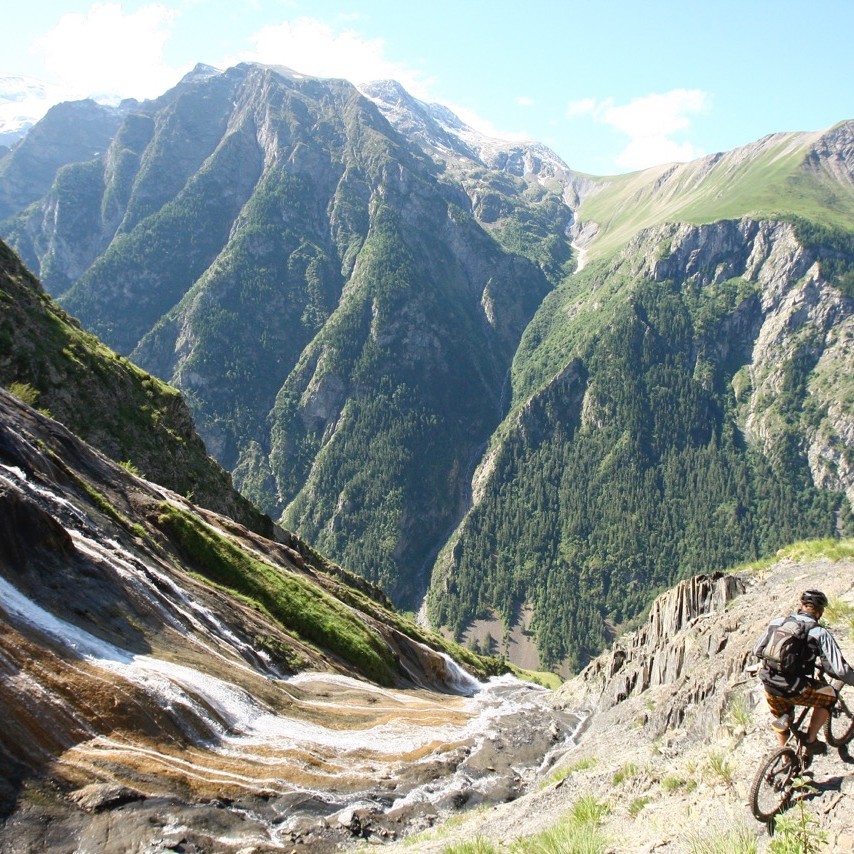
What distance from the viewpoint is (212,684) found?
912 inches

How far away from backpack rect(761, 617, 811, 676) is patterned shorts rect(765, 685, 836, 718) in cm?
35

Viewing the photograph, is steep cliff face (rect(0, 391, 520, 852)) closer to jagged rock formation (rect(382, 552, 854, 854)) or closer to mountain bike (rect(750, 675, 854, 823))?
jagged rock formation (rect(382, 552, 854, 854))

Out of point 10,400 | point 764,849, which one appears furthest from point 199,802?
point 10,400

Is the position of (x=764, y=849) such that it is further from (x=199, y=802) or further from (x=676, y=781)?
(x=199, y=802)

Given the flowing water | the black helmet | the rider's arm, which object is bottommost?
the flowing water

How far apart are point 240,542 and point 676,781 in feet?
111

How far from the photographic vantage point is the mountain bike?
10133mm

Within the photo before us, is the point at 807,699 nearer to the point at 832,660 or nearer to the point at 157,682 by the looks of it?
the point at 832,660

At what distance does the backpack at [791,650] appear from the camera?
1109cm

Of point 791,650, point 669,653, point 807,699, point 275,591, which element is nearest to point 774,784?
point 807,699

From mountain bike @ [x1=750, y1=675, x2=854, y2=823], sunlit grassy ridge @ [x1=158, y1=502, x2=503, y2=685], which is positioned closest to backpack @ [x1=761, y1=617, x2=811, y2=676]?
mountain bike @ [x1=750, y1=675, x2=854, y2=823]

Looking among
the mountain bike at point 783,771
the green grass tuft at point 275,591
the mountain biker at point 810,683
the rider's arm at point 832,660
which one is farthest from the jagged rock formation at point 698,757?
the green grass tuft at point 275,591

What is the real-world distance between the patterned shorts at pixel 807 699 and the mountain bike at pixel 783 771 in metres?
0.16

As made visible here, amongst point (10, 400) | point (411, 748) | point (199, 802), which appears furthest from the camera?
point (10, 400)
